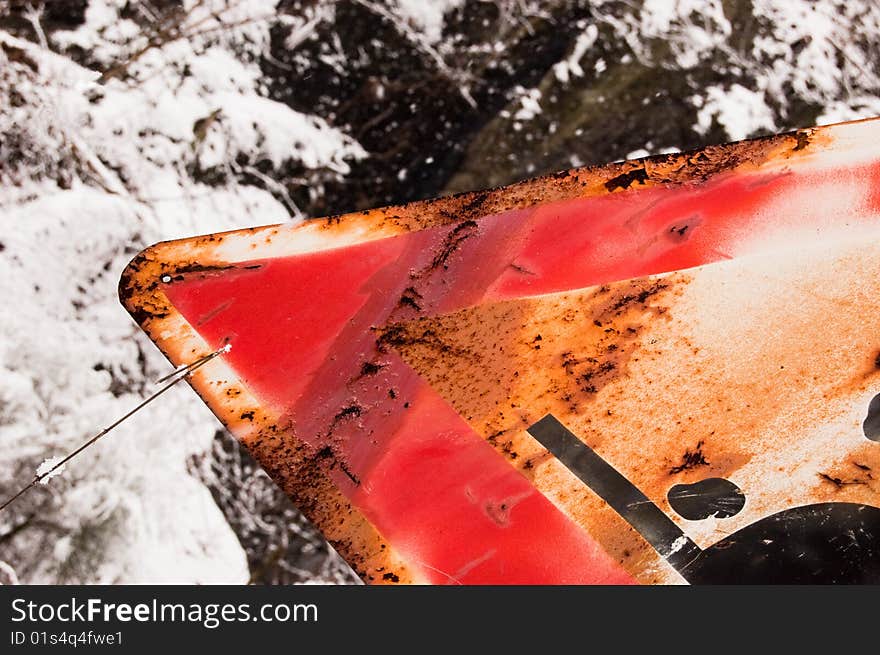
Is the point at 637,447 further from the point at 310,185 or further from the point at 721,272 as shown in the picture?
the point at 310,185

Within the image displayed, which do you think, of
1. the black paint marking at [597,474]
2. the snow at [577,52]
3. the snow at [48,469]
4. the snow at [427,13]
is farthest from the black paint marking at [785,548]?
the snow at [48,469]

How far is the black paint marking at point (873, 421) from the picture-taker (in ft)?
4.77

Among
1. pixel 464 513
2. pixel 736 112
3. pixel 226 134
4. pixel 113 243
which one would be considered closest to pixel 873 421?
pixel 736 112

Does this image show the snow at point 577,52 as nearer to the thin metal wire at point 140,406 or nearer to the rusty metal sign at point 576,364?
the rusty metal sign at point 576,364

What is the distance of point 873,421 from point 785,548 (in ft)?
1.29

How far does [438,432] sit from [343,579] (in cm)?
47

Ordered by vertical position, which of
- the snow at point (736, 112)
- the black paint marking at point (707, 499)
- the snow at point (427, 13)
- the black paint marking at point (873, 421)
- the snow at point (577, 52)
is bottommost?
the black paint marking at point (707, 499)

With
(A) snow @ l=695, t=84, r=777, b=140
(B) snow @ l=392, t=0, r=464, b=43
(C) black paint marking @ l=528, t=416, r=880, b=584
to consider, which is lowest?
(C) black paint marking @ l=528, t=416, r=880, b=584

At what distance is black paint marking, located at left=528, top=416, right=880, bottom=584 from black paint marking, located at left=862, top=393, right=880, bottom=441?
190 mm

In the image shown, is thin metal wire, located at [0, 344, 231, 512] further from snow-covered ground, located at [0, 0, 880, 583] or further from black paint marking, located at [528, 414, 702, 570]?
black paint marking, located at [528, 414, 702, 570]

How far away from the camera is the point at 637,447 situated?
4.81 ft

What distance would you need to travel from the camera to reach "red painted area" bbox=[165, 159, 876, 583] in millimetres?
1447

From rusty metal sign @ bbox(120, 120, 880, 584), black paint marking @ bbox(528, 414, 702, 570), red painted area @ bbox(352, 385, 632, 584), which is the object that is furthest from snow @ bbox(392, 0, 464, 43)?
black paint marking @ bbox(528, 414, 702, 570)
